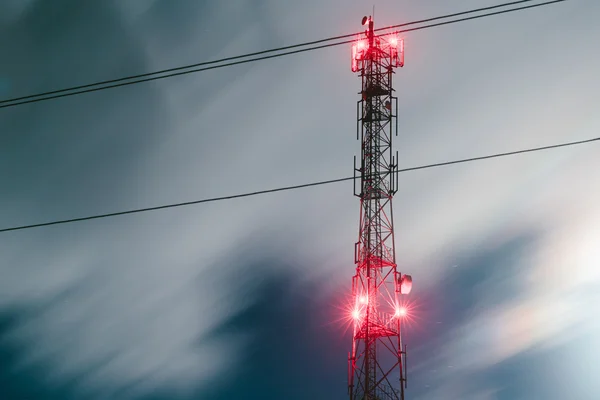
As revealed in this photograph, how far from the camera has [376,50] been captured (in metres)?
49.9

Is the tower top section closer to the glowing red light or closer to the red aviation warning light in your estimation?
the red aviation warning light

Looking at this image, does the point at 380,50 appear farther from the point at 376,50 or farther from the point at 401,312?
the point at 401,312

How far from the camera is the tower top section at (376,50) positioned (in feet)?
164

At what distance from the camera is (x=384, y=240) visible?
48438 millimetres

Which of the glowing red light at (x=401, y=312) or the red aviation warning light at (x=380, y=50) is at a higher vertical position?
the red aviation warning light at (x=380, y=50)

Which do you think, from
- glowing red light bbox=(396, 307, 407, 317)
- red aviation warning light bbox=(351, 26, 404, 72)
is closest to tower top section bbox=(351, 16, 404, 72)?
red aviation warning light bbox=(351, 26, 404, 72)

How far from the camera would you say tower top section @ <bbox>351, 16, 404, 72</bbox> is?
49.9 m

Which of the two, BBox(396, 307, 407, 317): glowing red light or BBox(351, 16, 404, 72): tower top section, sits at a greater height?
BBox(351, 16, 404, 72): tower top section

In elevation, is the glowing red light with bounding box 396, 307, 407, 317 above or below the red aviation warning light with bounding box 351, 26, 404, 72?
below

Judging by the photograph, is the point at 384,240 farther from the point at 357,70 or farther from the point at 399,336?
the point at 357,70

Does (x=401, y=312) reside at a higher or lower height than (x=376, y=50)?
lower

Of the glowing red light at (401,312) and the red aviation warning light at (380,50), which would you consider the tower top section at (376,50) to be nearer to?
the red aviation warning light at (380,50)

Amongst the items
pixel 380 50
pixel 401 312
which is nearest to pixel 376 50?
pixel 380 50

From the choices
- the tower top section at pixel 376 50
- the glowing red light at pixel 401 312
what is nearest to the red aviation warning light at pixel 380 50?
the tower top section at pixel 376 50
